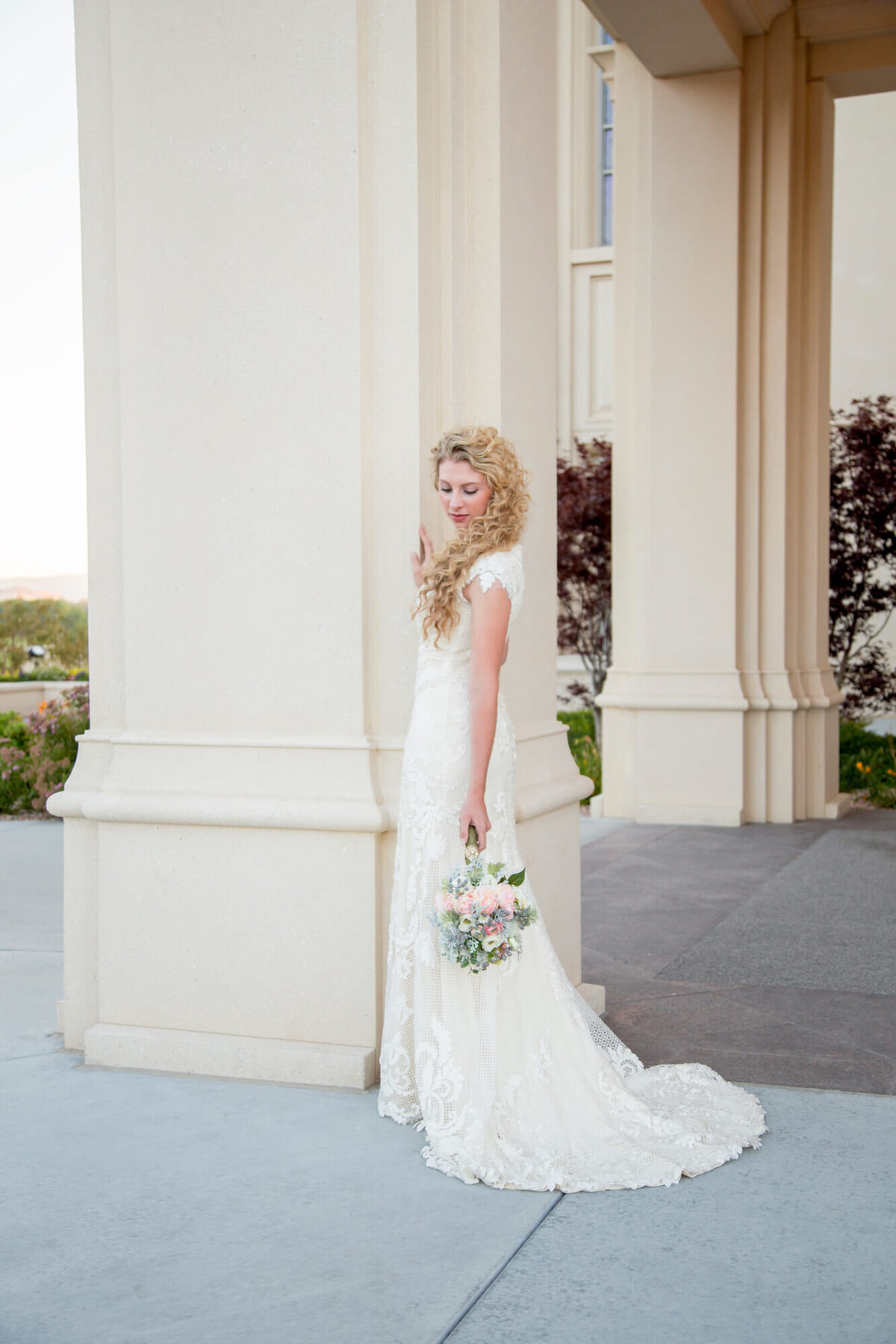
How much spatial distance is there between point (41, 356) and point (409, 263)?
25.5 m

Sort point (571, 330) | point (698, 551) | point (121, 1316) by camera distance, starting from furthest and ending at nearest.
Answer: point (571, 330)
point (698, 551)
point (121, 1316)

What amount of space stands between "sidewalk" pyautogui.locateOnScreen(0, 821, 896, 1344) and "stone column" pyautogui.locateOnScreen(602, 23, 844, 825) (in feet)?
17.8

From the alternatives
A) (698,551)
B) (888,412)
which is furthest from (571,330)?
(698,551)

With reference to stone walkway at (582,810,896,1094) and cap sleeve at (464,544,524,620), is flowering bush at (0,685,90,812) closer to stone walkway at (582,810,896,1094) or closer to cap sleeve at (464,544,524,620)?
stone walkway at (582,810,896,1094)

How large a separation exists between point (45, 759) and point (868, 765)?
23.5ft

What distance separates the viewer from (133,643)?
408 centimetres

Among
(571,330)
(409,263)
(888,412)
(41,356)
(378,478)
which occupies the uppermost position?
(41,356)

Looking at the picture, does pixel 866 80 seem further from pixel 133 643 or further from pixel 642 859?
pixel 133 643

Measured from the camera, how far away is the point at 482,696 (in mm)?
3289

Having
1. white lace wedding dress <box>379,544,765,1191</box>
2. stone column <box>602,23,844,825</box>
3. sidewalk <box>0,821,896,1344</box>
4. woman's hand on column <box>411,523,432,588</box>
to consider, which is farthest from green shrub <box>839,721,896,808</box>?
woman's hand on column <box>411,523,432,588</box>

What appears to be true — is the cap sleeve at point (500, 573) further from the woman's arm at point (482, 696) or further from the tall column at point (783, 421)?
the tall column at point (783, 421)

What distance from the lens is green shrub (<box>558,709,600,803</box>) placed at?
35.7 ft

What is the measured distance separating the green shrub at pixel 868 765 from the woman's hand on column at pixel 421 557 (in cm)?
764

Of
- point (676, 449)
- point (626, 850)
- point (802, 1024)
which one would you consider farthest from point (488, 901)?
point (676, 449)
